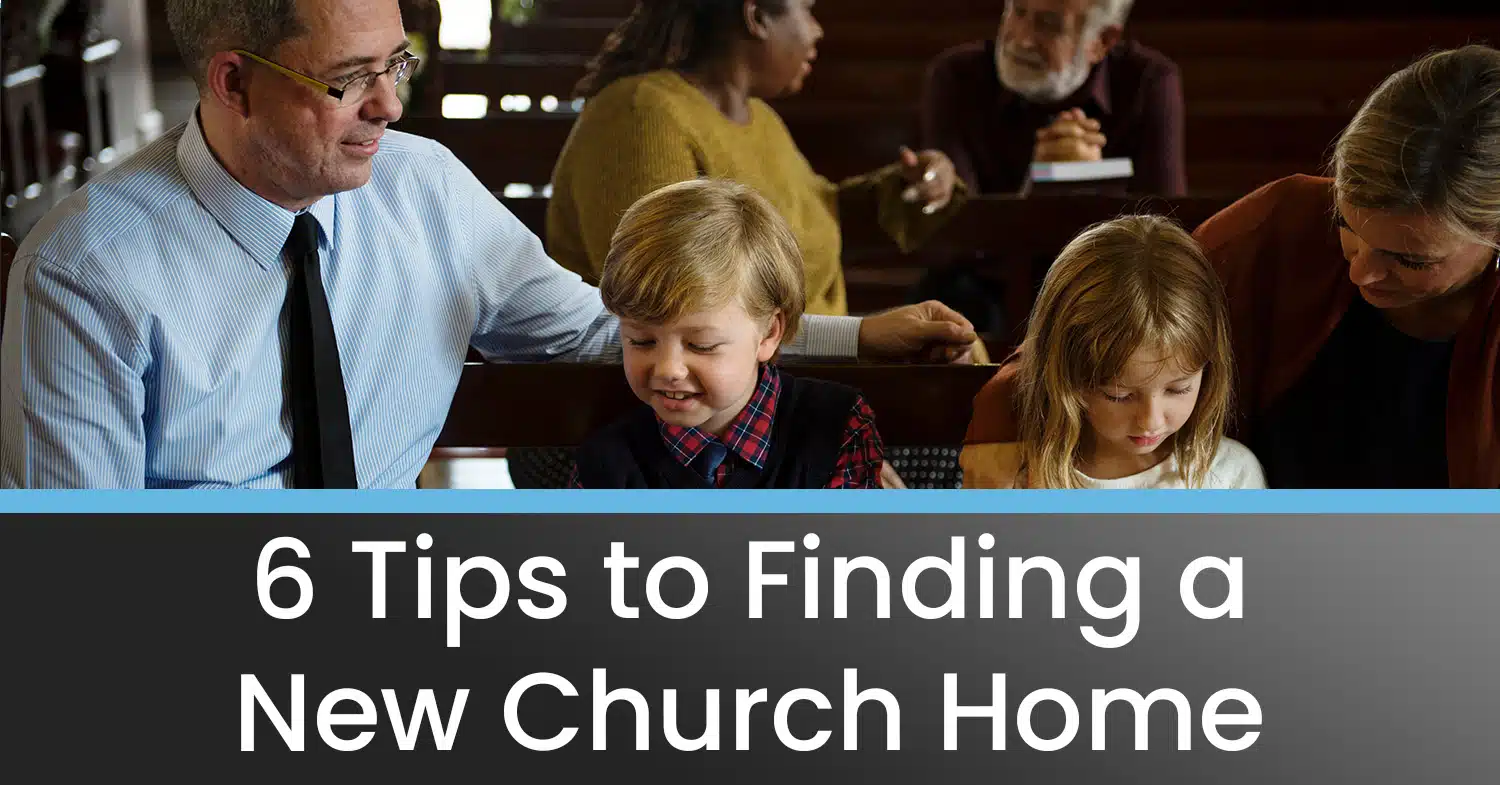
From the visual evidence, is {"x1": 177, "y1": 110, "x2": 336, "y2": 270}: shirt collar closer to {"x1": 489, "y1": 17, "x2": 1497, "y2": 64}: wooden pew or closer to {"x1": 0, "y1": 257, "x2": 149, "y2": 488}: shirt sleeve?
{"x1": 0, "y1": 257, "x2": 149, "y2": 488}: shirt sleeve

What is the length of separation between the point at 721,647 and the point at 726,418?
20.8 inches

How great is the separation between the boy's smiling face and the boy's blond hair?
0.05ft

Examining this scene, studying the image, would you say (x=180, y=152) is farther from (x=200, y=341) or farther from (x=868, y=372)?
(x=868, y=372)

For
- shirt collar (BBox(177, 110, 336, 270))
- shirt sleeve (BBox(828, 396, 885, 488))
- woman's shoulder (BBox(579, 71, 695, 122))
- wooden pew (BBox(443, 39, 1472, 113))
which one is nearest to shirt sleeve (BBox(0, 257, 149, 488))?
shirt collar (BBox(177, 110, 336, 270))

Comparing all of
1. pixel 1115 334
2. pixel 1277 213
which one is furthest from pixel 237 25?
pixel 1277 213

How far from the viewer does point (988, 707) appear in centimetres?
124

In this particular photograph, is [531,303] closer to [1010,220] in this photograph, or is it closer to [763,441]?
[763,441]

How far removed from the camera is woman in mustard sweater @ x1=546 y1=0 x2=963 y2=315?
7.77ft

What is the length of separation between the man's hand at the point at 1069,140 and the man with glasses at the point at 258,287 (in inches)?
57.0

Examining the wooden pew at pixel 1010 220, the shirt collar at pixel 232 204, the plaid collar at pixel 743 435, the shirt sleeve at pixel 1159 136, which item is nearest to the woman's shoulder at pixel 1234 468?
the plaid collar at pixel 743 435

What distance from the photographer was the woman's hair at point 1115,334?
1.67 m

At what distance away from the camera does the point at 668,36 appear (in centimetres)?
253

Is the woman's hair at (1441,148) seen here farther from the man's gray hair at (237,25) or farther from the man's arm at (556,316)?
the man's gray hair at (237,25)

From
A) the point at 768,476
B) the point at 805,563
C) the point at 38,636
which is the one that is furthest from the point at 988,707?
the point at 38,636
